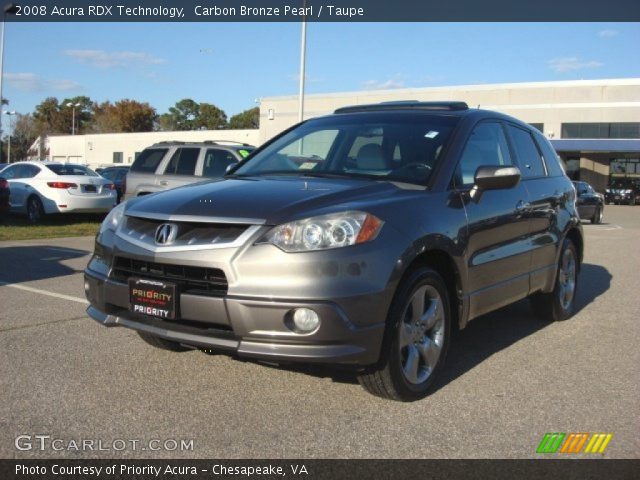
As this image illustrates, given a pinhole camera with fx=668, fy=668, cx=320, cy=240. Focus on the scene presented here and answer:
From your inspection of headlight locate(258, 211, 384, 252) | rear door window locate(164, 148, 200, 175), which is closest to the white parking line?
headlight locate(258, 211, 384, 252)

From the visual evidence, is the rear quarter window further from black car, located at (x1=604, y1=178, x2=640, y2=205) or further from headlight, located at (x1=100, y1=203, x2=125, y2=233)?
black car, located at (x1=604, y1=178, x2=640, y2=205)

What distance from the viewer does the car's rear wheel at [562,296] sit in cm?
616

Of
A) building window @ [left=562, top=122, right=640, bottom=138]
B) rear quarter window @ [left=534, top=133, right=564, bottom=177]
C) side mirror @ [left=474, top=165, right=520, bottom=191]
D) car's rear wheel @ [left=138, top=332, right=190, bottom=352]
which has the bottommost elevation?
car's rear wheel @ [left=138, top=332, right=190, bottom=352]

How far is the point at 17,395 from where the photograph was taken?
3865 mm

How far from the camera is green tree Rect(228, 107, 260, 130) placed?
105 meters

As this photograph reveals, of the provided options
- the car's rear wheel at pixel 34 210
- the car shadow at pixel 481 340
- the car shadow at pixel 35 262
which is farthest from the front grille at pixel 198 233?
the car's rear wheel at pixel 34 210

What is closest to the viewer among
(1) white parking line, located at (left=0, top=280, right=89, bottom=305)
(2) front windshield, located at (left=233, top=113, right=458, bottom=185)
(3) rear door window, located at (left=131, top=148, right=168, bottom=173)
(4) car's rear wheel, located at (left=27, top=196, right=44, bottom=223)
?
(2) front windshield, located at (left=233, top=113, right=458, bottom=185)

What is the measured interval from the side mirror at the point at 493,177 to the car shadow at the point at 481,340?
129 centimetres

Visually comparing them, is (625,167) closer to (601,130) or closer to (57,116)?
(601,130)

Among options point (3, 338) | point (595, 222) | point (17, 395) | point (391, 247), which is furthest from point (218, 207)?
point (595, 222)

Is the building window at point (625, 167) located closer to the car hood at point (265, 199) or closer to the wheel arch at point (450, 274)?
the wheel arch at point (450, 274)

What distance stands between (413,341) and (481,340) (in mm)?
1748

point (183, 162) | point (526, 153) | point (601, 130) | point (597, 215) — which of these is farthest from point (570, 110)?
point (526, 153)

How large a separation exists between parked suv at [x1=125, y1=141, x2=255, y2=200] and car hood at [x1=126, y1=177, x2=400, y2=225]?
8628 mm
